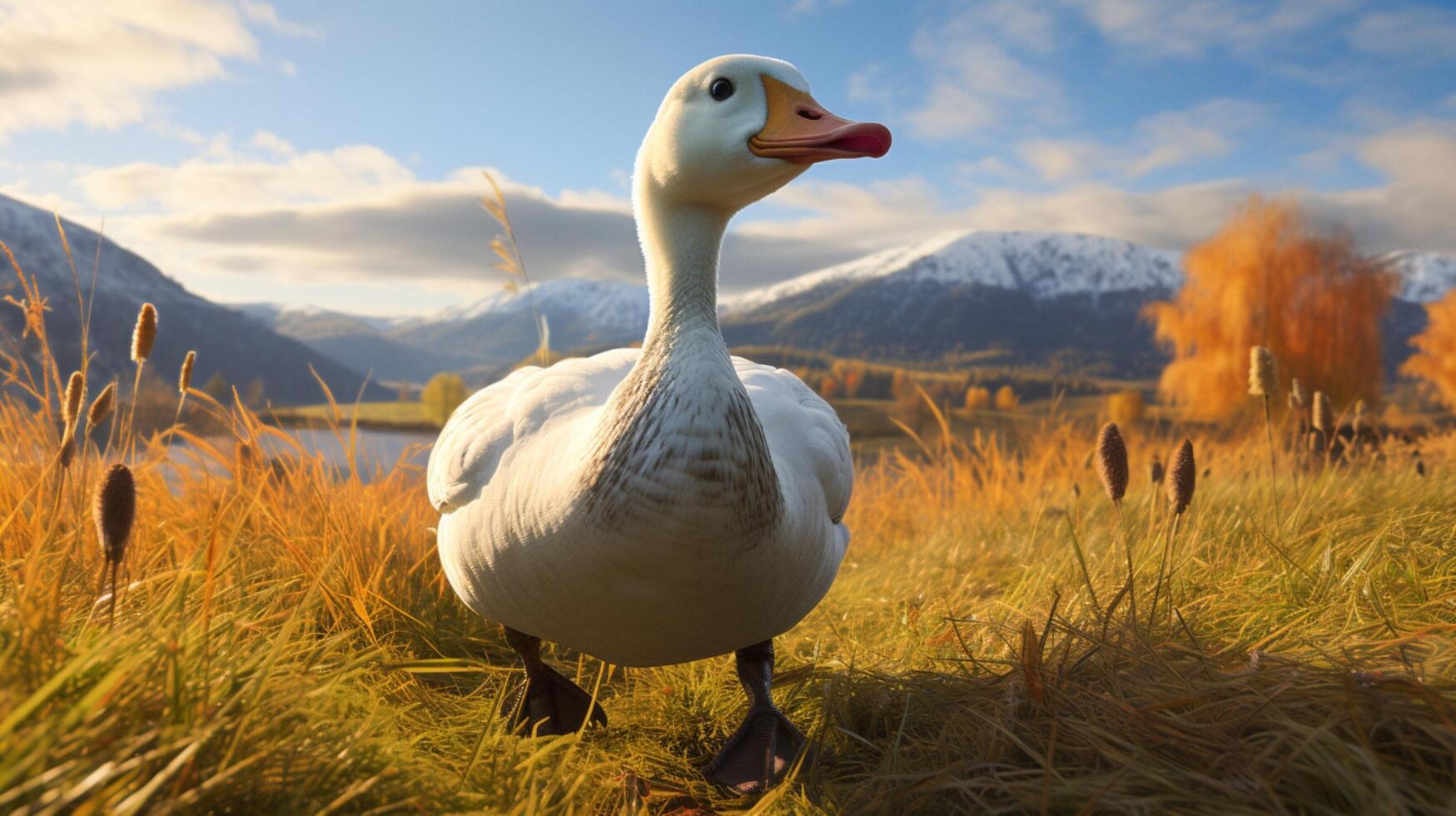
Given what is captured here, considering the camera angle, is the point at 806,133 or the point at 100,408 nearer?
the point at 806,133

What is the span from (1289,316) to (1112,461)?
57.1ft

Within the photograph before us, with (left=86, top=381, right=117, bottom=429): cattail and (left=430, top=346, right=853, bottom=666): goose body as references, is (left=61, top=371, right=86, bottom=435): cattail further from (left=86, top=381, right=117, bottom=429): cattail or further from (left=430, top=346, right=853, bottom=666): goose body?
(left=430, top=346, right=853, bottom=666): goose body

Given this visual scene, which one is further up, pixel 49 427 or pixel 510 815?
pixel 49 427

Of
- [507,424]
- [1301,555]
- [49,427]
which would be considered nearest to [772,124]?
[507,424]

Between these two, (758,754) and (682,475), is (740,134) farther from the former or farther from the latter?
(758,754)

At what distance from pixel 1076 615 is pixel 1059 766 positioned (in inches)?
55.5

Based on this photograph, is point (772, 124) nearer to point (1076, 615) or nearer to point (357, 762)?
point (357, 762)

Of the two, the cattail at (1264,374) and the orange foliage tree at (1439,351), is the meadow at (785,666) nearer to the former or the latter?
the cattail at (1264,374)

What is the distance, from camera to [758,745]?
2.95m

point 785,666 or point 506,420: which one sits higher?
point 506,420

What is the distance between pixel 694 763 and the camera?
314cm

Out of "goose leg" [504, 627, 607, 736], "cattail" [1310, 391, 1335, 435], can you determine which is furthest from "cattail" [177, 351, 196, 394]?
"cattail" [1310, 391, 1335, 435]

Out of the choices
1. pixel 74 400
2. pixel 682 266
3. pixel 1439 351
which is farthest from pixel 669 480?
pixel 1439 351

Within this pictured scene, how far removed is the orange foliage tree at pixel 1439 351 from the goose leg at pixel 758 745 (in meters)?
28.4
